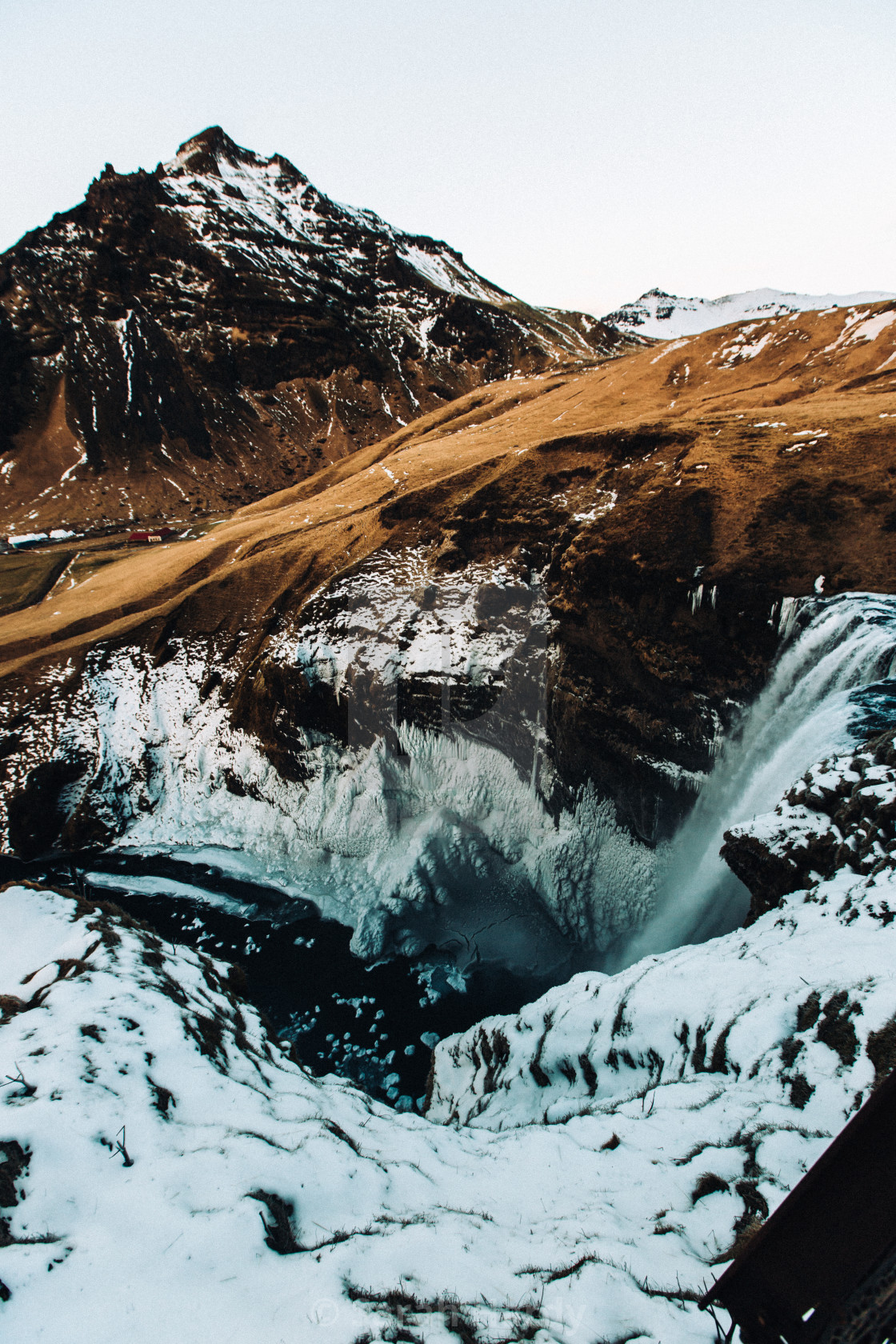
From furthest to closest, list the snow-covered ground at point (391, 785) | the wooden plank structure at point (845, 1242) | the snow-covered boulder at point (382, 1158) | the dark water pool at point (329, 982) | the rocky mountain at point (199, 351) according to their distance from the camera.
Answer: the rocky mountain at point (199, 351) < the snow-covered ground at point (391, 785) < the dark water pool at point (329, 982) < the snow-covered boulder at point (382, 1158) < the wooden plank structure at point (845, 1242)

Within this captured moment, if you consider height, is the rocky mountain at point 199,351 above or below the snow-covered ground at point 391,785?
above

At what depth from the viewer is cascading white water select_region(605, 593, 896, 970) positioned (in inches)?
795

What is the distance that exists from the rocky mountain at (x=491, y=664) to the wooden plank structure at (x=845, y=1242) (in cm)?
2296

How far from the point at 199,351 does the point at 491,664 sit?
574 ft

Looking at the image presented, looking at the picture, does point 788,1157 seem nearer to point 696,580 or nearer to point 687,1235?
point 687,1235

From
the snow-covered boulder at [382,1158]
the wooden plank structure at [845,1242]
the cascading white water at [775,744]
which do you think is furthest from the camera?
the cascading white water at [775,744]

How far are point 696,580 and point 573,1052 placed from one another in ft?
69.2

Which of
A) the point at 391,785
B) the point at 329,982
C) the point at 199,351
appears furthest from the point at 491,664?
the point at 199,351

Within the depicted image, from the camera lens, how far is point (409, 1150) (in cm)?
1237

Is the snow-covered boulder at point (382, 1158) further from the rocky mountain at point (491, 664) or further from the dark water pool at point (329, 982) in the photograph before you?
the rocky mountain at point (491, 664)

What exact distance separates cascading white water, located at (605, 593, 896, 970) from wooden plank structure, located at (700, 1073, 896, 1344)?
16761 mm

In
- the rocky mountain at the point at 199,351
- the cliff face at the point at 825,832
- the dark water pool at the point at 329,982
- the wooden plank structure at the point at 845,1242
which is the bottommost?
the dark water pool at the point at 329,982

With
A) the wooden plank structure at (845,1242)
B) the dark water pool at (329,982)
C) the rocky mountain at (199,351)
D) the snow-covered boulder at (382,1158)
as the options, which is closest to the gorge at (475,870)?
the snow-covered boulder at (382,1158)

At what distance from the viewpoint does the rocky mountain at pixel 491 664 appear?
27.6m
